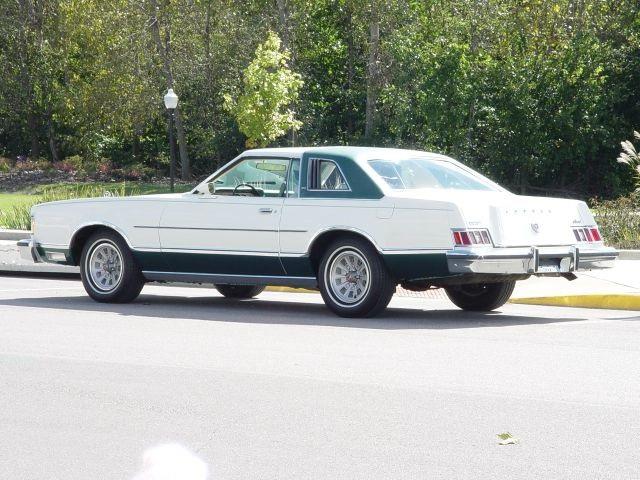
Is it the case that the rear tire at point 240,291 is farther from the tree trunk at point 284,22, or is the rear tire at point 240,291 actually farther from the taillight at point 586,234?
the tree trunk at point 284,22

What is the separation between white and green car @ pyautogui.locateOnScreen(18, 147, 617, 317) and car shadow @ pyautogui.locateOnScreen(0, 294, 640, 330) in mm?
270

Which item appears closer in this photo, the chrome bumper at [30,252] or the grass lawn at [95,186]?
the chrome bumper at [30,252]

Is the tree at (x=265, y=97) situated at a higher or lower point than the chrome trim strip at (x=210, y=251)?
higher

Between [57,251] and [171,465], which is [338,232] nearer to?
[57,251]

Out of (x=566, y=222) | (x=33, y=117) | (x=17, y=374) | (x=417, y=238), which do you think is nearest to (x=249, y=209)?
(x=417, y=238)

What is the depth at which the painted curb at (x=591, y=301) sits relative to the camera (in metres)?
13.2

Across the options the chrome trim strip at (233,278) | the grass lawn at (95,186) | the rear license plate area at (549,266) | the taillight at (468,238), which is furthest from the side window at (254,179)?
the grass lawn at (95,186)

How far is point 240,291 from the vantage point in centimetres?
1460

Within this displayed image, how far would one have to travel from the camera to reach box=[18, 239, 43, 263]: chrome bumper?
14.0m

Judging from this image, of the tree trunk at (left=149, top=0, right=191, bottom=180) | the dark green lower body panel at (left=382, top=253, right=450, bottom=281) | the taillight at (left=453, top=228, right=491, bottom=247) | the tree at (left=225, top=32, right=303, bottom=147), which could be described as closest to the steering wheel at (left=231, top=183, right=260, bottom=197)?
the dark green lower body panel at (left=382, top=253, right=450, bottom=281)

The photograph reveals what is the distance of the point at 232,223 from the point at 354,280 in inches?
59.7

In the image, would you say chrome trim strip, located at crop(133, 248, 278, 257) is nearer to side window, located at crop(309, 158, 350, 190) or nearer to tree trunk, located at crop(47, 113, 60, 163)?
side window, located at crop(309, 158, 350, 190)

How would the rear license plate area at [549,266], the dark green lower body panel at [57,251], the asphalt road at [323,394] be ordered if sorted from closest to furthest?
the asphalt road at [323,394] < the rear license plate area at [549,266] < the dark green lower body panel at [57,251]

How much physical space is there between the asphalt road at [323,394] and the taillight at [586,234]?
803mm
